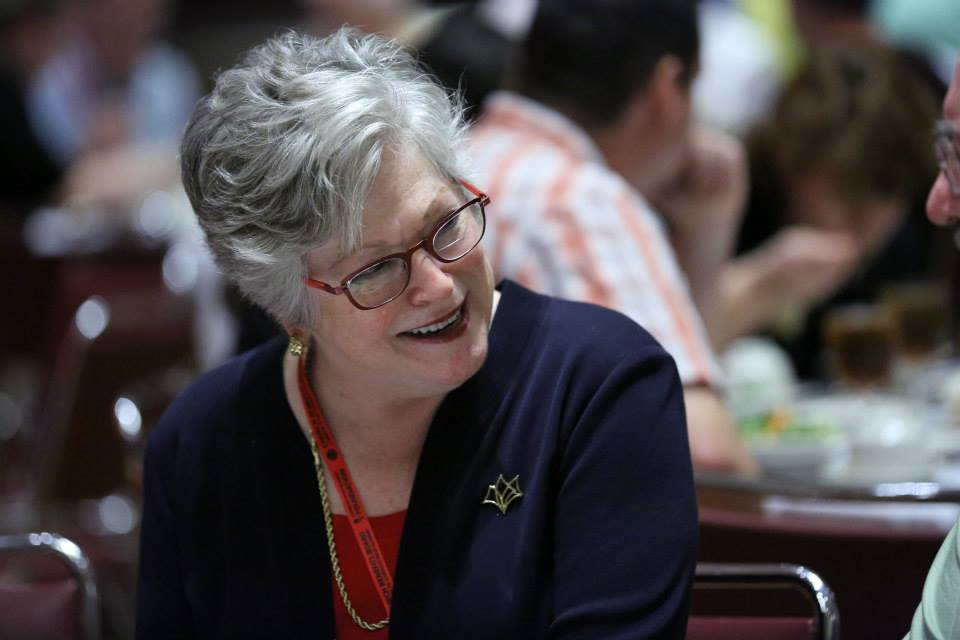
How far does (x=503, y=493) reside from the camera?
169cm

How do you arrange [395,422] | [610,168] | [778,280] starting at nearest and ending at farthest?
[395,422]
[610,168]
[778,280]

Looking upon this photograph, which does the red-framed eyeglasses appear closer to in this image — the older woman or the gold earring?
the older woman

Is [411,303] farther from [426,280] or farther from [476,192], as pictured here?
[476,192]

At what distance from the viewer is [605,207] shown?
238 cm

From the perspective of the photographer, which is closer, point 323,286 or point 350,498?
point 323,286

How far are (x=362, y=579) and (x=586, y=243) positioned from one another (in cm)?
83

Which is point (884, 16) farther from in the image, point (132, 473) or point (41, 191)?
point (132, 473)

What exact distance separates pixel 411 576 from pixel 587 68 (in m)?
1.27

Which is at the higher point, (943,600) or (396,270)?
(396,270)

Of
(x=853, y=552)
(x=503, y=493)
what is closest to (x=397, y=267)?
(x=503, y=493)

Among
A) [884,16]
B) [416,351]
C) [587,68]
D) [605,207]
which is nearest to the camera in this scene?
[416,351]

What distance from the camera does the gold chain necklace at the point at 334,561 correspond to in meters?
1.74

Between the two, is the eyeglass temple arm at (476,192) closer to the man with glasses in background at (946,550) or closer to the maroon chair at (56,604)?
the man with glasses in background at (946,550)

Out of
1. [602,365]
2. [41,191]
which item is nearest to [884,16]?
[41,191]
